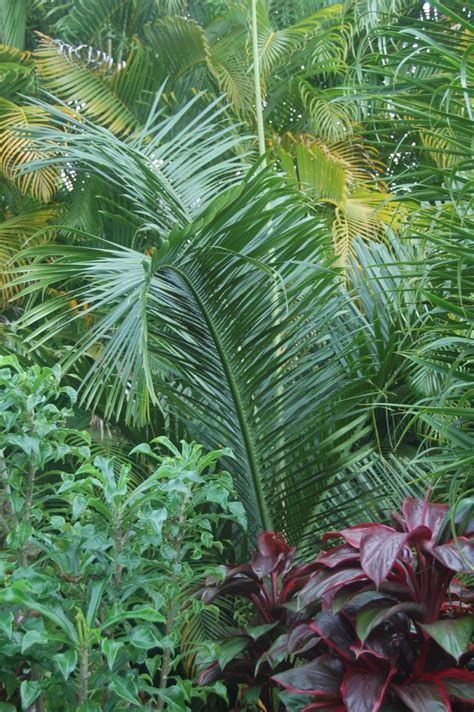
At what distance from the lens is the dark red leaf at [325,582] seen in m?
1.99

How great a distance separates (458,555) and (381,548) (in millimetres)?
166

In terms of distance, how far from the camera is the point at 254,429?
9.77 feet

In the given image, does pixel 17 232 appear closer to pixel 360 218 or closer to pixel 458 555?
pixel 360 218

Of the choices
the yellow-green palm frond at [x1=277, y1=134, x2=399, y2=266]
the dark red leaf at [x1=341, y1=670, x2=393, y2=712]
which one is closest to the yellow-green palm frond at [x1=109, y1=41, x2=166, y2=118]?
the yellow-green palm frond at [x1=277, y1=134, x2=399, y2=266]

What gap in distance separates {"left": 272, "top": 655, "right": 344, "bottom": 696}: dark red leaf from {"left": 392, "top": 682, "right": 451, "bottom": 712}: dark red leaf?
165 millimetres

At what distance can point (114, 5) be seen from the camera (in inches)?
256

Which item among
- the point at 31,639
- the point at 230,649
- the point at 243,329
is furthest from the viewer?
the point at 243,329

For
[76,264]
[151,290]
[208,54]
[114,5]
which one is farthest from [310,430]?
[114,5]

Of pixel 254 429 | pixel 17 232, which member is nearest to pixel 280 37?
pixel 17 232

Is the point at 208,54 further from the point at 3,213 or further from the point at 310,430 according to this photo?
the point at 310,430

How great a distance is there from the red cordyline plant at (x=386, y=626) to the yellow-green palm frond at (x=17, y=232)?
3334mm

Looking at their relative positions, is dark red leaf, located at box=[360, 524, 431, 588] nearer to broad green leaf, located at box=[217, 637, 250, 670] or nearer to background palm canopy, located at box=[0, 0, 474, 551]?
background palm canopy, located at box=[0, 0, 474, 551]

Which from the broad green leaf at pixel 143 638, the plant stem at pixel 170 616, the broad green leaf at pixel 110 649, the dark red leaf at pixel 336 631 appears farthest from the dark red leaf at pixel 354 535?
the broad green leaf at pixel 110 649

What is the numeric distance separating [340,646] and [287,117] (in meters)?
4.86
